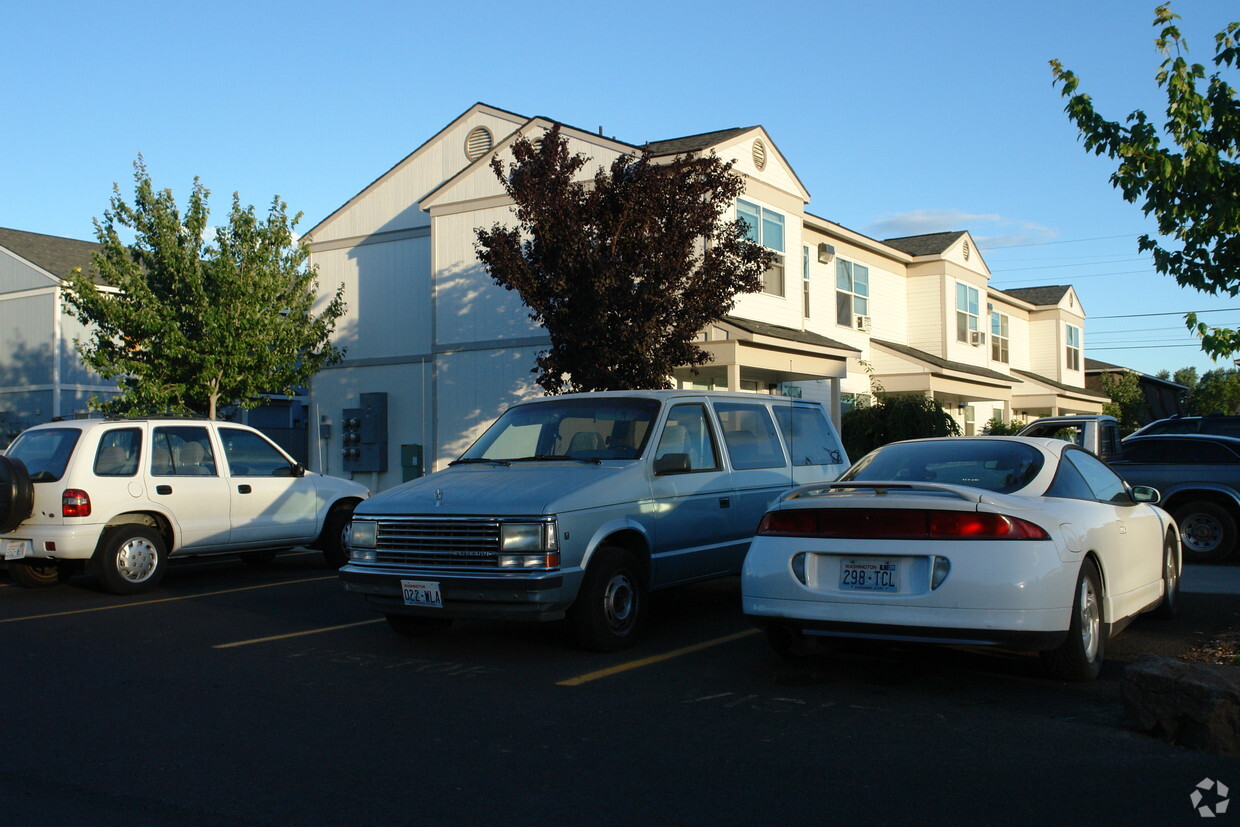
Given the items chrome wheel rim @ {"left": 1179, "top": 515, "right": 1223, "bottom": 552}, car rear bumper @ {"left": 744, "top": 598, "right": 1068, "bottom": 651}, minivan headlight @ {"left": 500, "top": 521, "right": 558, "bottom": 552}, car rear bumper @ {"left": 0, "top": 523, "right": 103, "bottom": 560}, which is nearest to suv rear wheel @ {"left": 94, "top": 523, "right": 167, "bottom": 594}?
car rear bumper @ {"left": 0, "top": 523, "right": 103, "bottom": 560}

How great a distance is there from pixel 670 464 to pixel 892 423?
15824 mm

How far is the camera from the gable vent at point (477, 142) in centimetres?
2372

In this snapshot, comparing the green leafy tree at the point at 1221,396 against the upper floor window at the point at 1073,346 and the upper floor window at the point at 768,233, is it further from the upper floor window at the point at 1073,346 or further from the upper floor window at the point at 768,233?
the upper floor window at the point at 768,233

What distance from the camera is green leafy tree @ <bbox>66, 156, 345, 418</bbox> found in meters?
19.9

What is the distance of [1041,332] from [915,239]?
9.89 m

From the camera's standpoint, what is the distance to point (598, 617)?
24.7 ft

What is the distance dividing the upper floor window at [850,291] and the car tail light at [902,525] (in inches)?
797

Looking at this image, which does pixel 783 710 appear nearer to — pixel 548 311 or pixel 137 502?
pixel 137 502

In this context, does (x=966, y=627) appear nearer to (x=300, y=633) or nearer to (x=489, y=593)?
(x=489, y=593)

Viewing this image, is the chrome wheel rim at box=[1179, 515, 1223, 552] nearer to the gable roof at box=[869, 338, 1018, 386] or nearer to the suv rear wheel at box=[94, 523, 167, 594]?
the suv rear wheel at box=[94, 523, 167, 594]

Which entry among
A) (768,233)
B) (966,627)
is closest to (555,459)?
(966,627)

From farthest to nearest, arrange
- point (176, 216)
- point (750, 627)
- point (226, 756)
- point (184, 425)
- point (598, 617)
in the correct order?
point (176, 216)
point (184, 425)
point (750, 627)
point (598, 617)
point (226, 756)

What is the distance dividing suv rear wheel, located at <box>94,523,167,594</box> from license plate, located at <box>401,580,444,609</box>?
15.9ft

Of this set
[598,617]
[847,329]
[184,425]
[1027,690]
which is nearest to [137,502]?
[184,425]
